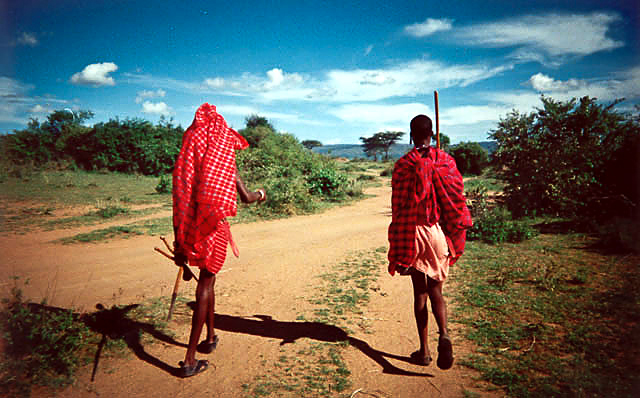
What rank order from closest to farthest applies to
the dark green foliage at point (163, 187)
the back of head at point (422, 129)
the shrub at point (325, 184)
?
the back of head at point (422, 129) < the shrub at point (325, 184) < the dark green foliage at point (163, 187)

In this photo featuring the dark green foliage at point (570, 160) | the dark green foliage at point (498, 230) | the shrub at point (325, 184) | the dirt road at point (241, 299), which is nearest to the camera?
the dirt road at point (241, 299)

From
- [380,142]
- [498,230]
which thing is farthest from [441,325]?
[380,142]

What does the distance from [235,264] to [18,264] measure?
3343mm

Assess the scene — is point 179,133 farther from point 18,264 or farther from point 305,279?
point 305,279

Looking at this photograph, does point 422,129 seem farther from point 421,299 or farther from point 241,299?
point 241,299

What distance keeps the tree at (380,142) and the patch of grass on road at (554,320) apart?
48.3 metres

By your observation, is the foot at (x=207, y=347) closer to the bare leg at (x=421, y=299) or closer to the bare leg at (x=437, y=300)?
the bare leg at (x=421, y=299)

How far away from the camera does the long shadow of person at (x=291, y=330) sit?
307 centimetres

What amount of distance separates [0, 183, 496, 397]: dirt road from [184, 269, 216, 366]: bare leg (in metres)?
0.19

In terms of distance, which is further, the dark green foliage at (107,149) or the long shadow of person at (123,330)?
the dark green foliage at (107,149)

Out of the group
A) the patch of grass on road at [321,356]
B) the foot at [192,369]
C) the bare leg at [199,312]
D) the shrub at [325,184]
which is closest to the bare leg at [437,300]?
the patch of grass on road at [321,356]

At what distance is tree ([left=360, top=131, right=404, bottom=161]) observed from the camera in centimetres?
5430

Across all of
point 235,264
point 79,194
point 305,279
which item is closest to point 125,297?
point 235,264

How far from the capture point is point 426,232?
267 cm
